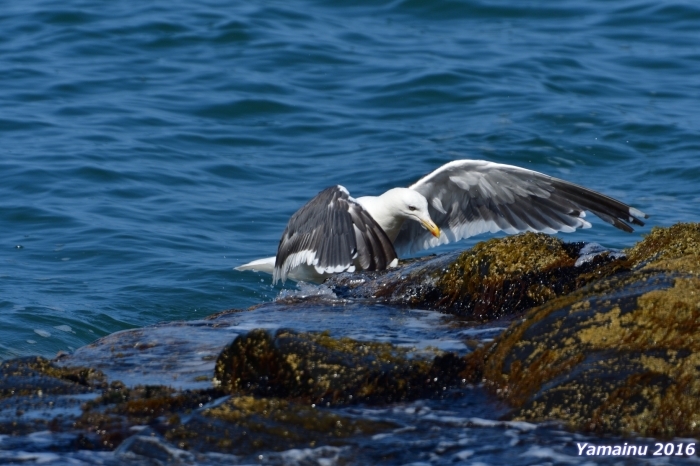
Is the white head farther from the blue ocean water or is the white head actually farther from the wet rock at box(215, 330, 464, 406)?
the wet rock at box(215, 330, 464, 406)

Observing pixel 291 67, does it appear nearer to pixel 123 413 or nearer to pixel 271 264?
pixel 271 264

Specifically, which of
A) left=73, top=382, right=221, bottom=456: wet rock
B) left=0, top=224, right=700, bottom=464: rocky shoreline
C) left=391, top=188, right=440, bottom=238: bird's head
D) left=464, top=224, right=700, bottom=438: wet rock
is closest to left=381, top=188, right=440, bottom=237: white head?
left=391, top=188, right=440, bottom=238: bird's head

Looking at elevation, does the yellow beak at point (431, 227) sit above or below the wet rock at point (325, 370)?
below

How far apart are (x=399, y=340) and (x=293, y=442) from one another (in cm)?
113

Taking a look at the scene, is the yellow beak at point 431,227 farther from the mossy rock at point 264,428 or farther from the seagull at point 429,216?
the mossy rock at point 264,428

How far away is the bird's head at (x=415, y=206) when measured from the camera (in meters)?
7.05

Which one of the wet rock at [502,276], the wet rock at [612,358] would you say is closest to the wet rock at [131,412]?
the wet rock at [612,358]

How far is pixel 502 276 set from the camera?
498 centimetres

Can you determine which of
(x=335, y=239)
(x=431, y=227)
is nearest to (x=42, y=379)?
(x=335, y=239)

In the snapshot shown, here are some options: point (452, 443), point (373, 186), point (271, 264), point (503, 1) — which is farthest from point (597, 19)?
point (452, 443)

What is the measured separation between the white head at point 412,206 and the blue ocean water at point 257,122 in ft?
4.38

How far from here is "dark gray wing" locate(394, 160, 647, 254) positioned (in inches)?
263

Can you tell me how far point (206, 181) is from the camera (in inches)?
408

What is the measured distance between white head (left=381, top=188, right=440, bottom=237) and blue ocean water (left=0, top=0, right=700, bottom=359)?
4.38ft
